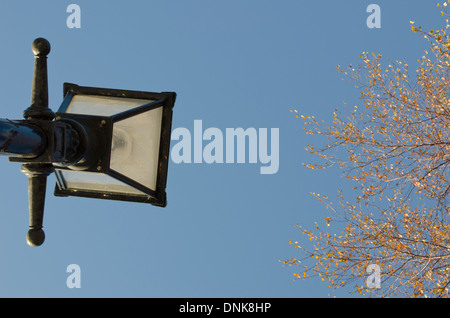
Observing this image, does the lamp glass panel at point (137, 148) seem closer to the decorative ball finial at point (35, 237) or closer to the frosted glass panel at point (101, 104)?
the frosted glass panel at point (101, 104)

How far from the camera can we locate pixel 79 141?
2600 mm

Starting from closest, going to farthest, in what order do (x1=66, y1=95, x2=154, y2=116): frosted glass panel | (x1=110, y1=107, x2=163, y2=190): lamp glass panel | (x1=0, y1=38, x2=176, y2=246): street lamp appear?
(x1=0, y1=38, x2=176, y2=246): street lamp < (x1=110, y1=107, x2=163, y2=190): lamp glass panel < (x1=66, y1=95, x2=154, y2=116): frosted glass panel

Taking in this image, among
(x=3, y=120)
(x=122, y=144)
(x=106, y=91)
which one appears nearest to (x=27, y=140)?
(x=3, y=120)

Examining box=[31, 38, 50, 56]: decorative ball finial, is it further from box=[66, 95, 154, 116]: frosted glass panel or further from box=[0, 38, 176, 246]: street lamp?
box=[66, 95, 154, 116]: frosted glass panel

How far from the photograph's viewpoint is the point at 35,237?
267 cm

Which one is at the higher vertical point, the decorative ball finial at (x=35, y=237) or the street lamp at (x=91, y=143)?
the street lamp at (x=91, y=143)

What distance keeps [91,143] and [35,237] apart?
0.68 metres

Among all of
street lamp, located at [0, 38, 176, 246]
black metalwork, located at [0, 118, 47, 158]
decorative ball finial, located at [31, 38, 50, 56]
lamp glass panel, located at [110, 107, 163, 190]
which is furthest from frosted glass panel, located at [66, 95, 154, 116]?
black metalwork, located at [0, 118, 47, 158]

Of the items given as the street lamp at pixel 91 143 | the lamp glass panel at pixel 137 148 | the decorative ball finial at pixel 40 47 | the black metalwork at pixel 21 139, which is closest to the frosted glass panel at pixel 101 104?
the street lamp at pixel 91 143

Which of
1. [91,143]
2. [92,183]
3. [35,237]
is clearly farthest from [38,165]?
[92,183]

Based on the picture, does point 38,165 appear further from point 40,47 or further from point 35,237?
point 40,47

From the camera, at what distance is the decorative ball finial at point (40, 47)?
2.76m

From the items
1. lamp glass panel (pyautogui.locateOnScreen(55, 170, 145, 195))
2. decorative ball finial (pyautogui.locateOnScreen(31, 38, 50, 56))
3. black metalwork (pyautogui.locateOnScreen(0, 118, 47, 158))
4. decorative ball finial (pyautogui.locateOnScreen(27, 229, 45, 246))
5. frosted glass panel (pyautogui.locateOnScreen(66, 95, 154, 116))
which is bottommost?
decorative ball finial (pyautogui.locateOnScreen(27, 229, 45, 246))

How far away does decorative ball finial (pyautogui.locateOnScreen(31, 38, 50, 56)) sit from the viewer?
2758 millimetres
